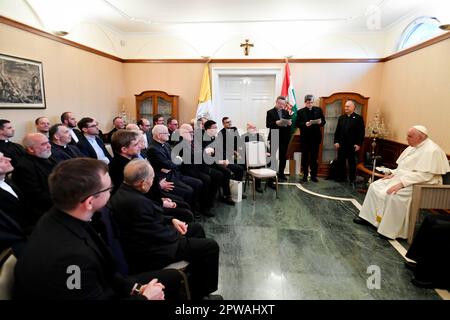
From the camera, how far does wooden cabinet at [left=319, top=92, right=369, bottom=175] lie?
17.4ft

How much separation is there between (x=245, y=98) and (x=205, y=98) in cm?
94

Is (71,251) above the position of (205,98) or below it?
below

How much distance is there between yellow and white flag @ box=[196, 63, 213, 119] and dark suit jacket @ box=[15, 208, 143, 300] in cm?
482

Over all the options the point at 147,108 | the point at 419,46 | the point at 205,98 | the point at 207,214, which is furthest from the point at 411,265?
the point at 147,108

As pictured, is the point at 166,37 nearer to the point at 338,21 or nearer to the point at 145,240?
the point at 338,21

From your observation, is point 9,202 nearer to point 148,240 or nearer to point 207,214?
point 148,240

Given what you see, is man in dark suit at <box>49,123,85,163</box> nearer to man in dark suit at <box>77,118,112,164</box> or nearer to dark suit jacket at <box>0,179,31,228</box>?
man in dark suit at <box>77,118,112,164</box>


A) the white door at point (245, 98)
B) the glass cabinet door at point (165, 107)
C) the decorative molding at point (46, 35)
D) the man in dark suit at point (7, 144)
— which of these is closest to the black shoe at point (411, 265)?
the man in dark suit at point (7, 144)

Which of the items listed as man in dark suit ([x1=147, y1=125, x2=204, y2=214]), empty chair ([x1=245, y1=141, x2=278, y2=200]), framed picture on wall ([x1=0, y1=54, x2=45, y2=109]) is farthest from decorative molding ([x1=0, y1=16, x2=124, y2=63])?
empty chair ([x1=245, y1=141, x2=278, y2=200])

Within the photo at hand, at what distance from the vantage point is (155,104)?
5.82 meters

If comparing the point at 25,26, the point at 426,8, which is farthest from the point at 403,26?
the point at 25,26

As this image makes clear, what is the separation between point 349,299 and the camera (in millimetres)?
1956
